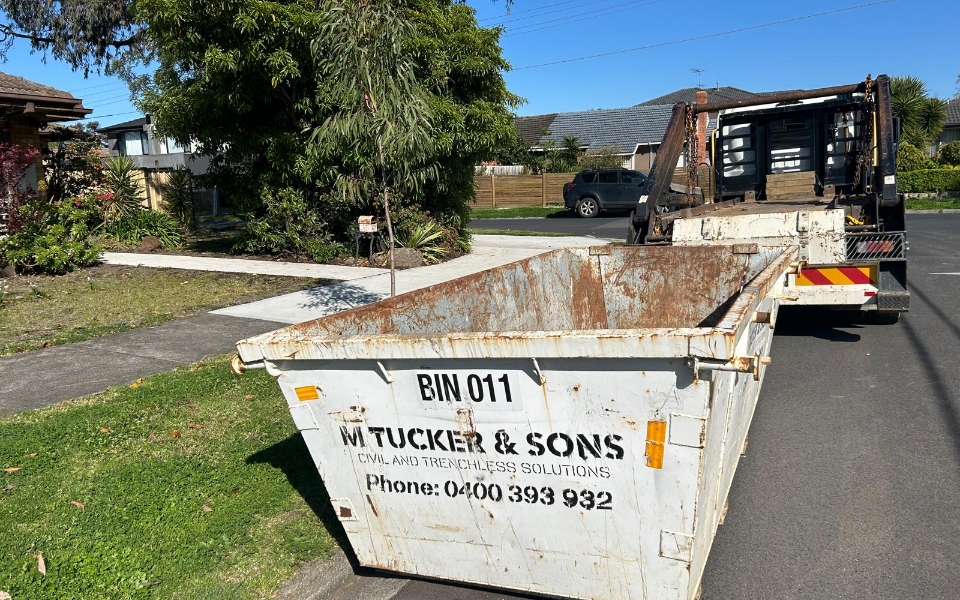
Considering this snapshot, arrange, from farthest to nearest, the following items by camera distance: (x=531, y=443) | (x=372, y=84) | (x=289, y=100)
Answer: (x=289, y=100) < (x=372, y=84) < (x=531, y=443)

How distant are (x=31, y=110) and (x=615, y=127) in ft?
104

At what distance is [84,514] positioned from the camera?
3.97m

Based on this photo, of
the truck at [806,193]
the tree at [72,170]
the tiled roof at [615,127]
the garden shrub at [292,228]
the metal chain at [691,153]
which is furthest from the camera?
the tiled roof at [615,127]

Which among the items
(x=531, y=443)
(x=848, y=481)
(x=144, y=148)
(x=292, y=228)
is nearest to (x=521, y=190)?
(x=292, y=228)

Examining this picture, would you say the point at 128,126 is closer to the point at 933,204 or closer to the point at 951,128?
the point at 933,204

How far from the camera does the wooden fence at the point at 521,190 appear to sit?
108 ft

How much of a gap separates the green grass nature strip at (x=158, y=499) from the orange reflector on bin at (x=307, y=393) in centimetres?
98

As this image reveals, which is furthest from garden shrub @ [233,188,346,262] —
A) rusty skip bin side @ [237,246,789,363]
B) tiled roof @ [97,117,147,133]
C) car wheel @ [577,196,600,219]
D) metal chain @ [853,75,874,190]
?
tiled roof @ [97,117,147,133]

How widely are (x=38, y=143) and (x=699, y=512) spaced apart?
739 inches

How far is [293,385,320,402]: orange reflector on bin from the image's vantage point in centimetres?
301

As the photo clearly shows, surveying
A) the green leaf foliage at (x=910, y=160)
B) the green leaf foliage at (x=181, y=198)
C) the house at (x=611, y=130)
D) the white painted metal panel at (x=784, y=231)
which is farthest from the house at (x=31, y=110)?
the green leaf foliage at (x=910, y=160)

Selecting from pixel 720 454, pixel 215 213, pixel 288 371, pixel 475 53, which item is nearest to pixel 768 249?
pixel 720 454

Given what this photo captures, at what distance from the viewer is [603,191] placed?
89.2 ft

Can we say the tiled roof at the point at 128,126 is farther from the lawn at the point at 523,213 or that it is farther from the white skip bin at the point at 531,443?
the white skip bin at the point at 531,443
